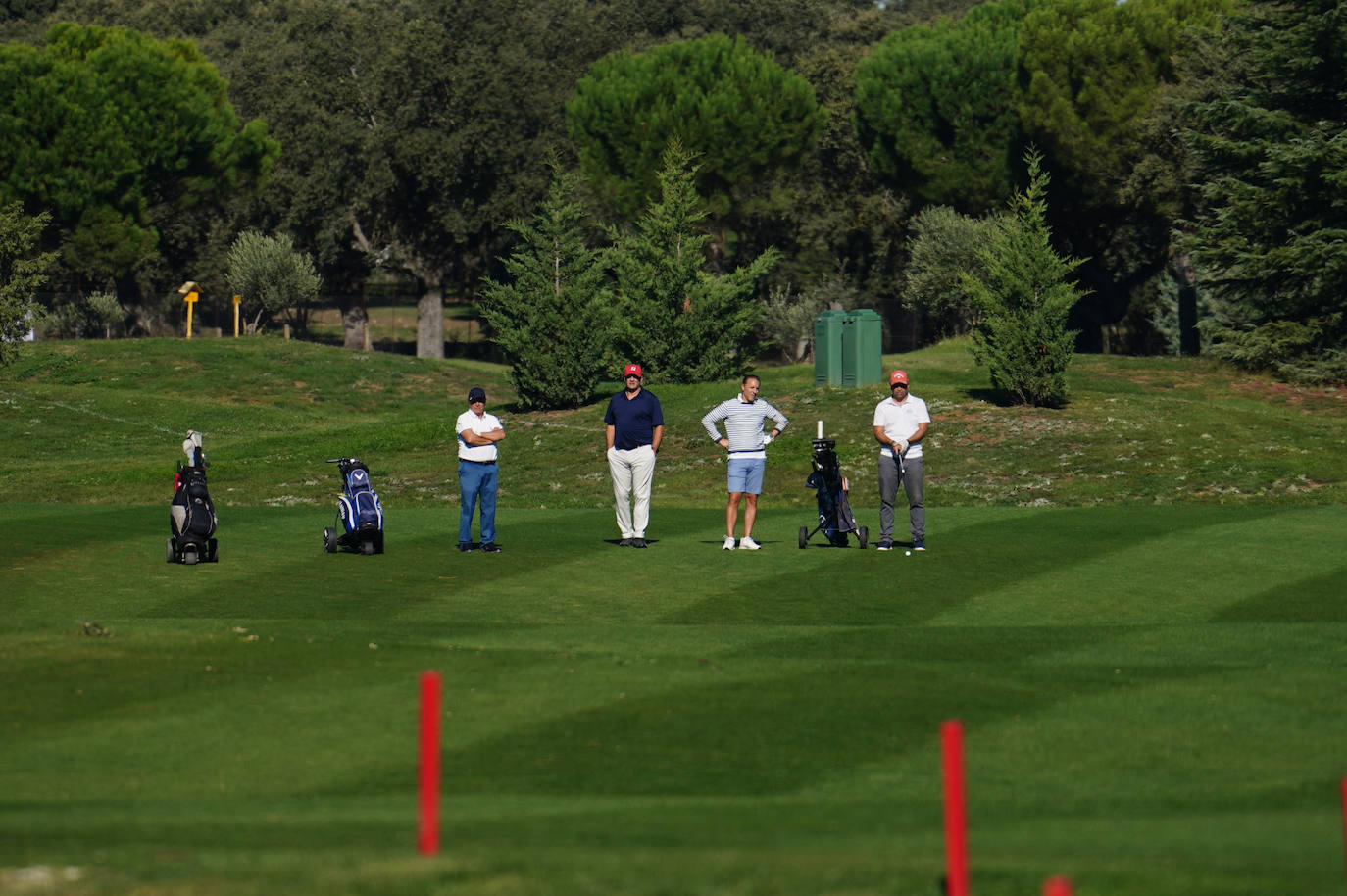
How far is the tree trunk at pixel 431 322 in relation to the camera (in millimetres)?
84125

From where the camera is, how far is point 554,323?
44.5 metres

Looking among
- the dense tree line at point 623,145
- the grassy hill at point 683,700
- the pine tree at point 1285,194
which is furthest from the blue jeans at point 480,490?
the dense tree line at point 623,145

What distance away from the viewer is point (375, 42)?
269 ft

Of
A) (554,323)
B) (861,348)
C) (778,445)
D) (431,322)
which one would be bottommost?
(778,445)

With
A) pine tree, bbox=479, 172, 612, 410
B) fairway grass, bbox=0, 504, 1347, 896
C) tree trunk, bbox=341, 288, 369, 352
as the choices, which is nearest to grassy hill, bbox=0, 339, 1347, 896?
fairway grass, bbox=0, 504, 1347, 896

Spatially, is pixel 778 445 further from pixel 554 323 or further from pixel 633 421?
pixel 633 421

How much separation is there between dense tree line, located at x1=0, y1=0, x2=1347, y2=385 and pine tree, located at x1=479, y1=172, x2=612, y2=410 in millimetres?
19191

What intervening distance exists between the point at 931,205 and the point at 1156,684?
6314cm

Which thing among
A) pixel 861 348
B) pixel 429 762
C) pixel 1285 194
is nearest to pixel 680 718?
pixel 429 762

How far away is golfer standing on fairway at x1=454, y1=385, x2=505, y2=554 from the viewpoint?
880 inches

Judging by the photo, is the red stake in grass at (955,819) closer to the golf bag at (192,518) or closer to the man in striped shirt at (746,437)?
the man in striped shirt at (746,437)

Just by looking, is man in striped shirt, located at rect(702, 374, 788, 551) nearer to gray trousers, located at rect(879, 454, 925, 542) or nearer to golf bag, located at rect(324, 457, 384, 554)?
gray trousers, located at rect(879, 454, 925, 542)

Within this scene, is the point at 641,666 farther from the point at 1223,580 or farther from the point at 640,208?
the point at 640,208

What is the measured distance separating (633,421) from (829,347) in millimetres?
20454
